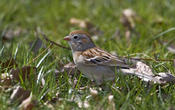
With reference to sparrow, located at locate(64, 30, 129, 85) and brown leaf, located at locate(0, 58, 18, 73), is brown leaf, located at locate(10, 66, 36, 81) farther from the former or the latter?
sparrow, located at locate(64, 30, 129, 85)

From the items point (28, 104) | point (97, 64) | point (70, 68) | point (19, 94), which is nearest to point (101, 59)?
point (97, 64)

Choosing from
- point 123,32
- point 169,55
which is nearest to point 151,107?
point 169,55

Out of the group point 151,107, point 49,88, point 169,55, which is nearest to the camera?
point 151,107

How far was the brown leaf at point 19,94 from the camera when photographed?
347 cm

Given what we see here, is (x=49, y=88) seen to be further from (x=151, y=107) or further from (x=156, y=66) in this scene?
(x=156, y=66)

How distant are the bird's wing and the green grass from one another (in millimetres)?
205

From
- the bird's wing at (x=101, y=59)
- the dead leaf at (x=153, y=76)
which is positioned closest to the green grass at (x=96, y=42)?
the dead leaf at (x=153, y=76)

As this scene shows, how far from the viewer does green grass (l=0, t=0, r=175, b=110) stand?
3537 mm

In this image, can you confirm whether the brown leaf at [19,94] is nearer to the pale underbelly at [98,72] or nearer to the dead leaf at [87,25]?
the pale underbelly at [98,72]

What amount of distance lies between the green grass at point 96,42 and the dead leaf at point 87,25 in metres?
0.13

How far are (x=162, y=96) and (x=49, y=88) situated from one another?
107cm

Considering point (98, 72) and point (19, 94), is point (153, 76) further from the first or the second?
point (19, 94)

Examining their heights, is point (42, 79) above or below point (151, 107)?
above

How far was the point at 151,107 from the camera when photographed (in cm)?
336
